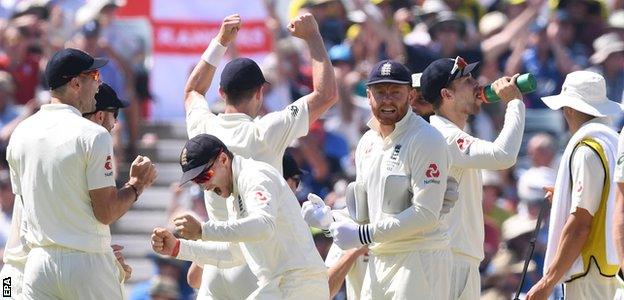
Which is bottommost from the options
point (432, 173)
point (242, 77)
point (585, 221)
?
point (585, 221)

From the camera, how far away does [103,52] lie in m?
18.3

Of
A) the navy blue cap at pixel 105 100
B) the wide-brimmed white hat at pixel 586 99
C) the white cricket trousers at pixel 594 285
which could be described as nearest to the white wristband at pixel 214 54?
the navy blue cap at pixel 105 100

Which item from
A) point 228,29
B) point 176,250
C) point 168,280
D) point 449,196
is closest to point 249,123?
point 228,29

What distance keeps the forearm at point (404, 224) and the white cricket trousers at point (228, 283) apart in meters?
1.05

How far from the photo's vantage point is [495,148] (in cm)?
1005

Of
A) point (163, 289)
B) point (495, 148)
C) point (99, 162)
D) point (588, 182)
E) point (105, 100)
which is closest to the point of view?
point (99, 162)

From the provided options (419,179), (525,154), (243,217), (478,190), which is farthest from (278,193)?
(525,154)

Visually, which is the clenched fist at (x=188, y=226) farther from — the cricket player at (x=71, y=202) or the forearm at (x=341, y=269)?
the forearm at (x=341, y=269)

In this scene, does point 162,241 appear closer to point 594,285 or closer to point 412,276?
point 412,276

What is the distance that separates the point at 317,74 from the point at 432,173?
61.2 inches

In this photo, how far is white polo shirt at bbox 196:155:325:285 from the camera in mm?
9078

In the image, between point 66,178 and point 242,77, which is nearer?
point 66,178

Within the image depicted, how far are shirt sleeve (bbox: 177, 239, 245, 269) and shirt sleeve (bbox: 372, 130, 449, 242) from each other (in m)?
0.94

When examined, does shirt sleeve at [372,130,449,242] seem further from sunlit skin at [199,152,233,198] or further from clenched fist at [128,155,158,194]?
clenched fist at [128,155,158,194]
